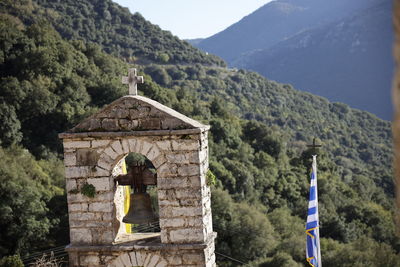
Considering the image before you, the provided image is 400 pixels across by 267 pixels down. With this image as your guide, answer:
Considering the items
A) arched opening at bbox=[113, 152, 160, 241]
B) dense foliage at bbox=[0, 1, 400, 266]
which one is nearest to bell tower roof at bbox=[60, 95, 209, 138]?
arched opening at bbox=[113, 152, 160, 241]

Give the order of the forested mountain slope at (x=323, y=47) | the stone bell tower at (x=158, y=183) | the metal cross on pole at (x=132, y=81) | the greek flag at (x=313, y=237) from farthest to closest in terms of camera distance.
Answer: the forested mountain slope at (x=323, y=47)
the greek flag at (x=313, y=237)
the metal cross on pole at (x=132, y=81)
the stone bell tower at (x=158, y=183)

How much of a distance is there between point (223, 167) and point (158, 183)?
86.2 feet

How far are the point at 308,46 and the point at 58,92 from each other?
47.1m

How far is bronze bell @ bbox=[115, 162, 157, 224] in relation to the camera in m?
5.00

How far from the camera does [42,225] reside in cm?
2136

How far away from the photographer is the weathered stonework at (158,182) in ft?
15.7

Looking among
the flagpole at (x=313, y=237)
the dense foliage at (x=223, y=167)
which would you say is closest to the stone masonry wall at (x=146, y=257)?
the flagpole at (x=313, y=237)

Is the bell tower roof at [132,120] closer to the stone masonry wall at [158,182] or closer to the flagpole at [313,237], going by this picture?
the stone masonry wall at [158,182]

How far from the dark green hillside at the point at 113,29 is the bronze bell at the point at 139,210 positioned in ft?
135

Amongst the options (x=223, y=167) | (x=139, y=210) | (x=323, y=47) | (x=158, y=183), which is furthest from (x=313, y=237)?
(x=323, y=47)

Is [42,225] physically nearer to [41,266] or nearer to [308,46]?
[41,266]

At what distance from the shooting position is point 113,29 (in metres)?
54.4

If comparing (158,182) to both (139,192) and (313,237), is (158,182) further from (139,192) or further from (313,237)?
(313,237)

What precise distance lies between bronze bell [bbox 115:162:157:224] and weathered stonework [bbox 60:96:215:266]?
0.16 m
